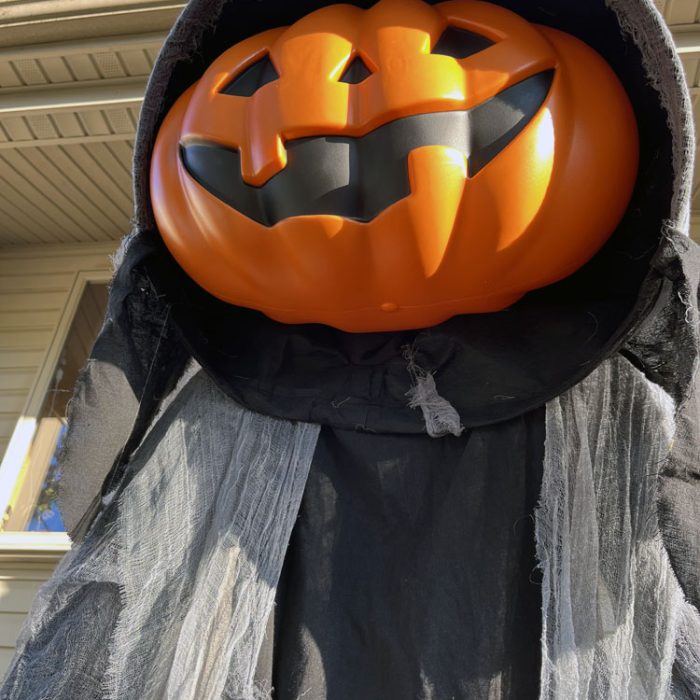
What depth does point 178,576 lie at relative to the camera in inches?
27.1

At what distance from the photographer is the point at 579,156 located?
63 cm

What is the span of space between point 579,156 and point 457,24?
0.23m

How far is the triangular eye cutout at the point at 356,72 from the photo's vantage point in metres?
0.68

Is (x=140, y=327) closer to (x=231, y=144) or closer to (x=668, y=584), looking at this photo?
(x=231, y=144)

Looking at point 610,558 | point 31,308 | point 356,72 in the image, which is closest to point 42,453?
point 31,308

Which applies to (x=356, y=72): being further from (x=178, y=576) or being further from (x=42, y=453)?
(x=42, y=453)

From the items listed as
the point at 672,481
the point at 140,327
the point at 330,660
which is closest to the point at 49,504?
the point at 140,327

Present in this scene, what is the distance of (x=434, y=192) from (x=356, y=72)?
0.19 m

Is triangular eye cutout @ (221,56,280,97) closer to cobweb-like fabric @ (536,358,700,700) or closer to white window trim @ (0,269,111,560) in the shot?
cobweb-like fabric @ (536,358,700,700)

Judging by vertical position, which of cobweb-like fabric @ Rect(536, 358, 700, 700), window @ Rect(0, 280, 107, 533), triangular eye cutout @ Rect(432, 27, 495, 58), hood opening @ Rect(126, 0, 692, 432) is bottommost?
window @ Rect(0, 280, 107, 533)

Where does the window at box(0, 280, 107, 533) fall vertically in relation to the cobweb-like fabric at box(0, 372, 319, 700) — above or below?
below

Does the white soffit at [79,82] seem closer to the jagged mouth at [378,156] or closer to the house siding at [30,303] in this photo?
the house siding at [30,303]

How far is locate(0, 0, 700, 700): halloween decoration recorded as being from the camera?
614mm

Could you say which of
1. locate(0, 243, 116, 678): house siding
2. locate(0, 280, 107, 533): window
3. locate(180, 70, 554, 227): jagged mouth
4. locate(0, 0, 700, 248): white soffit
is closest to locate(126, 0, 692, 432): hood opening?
locate(180, 70, 554, 227): jagged mouth
